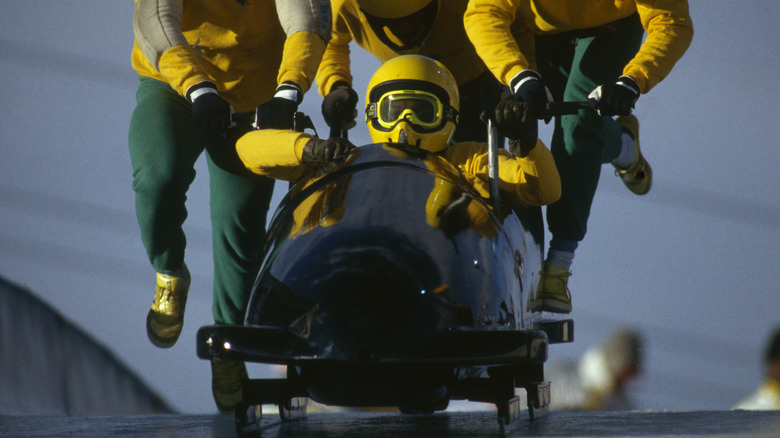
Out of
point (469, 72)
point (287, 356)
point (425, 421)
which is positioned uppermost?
point (469, 72)

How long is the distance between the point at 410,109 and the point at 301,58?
476mm

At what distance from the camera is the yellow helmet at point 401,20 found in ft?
12.2

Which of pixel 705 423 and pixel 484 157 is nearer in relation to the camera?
pixel 705 423

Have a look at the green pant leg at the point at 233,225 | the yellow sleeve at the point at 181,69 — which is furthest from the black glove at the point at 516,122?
the green pant leg at the point at 233,225

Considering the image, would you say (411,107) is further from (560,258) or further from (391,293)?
(391,293)

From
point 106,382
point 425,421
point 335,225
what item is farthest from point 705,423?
point 106,382

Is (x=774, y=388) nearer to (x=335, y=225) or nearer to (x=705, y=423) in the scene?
(x=705, y=423)

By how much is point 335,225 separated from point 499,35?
1439 millimetres

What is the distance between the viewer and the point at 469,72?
3.89 meters

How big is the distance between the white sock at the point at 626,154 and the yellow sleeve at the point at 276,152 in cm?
187

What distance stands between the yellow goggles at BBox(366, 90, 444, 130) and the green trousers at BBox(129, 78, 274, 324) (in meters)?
0.74

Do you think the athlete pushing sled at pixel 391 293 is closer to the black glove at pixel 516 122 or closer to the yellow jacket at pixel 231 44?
the black glove at pixel 516 122

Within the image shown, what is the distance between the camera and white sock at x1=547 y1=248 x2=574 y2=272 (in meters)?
3.46

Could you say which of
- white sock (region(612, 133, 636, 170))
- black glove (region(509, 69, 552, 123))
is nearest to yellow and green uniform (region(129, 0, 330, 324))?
black glove (region(509, 69, 552, 123))
